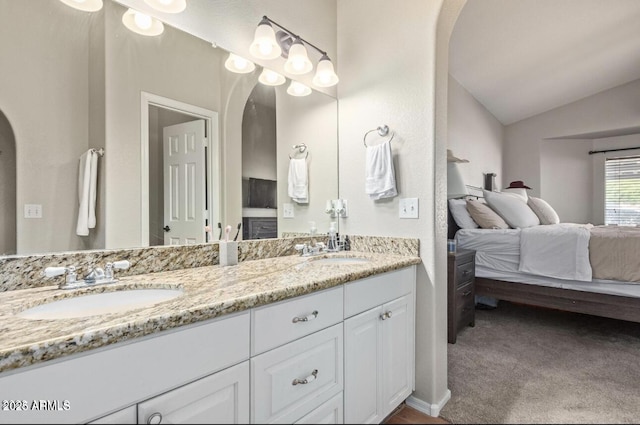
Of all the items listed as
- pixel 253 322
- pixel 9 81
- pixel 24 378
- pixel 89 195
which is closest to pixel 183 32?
pixel 9 81

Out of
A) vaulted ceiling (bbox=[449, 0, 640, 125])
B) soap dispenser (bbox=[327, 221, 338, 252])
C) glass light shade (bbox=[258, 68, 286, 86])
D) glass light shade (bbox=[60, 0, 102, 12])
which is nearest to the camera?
glass light shade (bbox=[60, 0, 102, 12])

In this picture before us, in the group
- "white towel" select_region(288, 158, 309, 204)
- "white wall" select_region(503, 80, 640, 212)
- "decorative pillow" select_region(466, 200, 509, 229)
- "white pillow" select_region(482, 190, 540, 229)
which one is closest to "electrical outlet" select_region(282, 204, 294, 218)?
"white towel" select_region(288, 158, 309, 204)

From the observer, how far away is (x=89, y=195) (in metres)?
1.22

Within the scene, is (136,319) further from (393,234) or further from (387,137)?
(387,137)

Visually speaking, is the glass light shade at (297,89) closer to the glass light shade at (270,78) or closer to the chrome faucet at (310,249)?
the glass light shade at (270,78)

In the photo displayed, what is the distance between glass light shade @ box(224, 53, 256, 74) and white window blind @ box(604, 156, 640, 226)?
6.19 metres

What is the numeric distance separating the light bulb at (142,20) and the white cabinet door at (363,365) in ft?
4.90

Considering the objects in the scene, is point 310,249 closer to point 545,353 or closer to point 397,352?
point 397,352

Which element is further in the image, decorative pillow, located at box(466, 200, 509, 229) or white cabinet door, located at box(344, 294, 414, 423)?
decorative pillow, located at box(466, 200, 509, 229)

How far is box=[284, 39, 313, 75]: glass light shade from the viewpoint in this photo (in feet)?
6.12

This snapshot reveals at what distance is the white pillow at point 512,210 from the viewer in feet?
11.6

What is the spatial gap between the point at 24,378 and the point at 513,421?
82 centimetres

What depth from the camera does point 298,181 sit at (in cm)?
221

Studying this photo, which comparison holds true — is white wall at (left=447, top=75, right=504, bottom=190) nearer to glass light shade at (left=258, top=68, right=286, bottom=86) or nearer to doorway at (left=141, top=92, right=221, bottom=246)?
glass light shade at (left=258, top=68, right=286, bottom=86)
